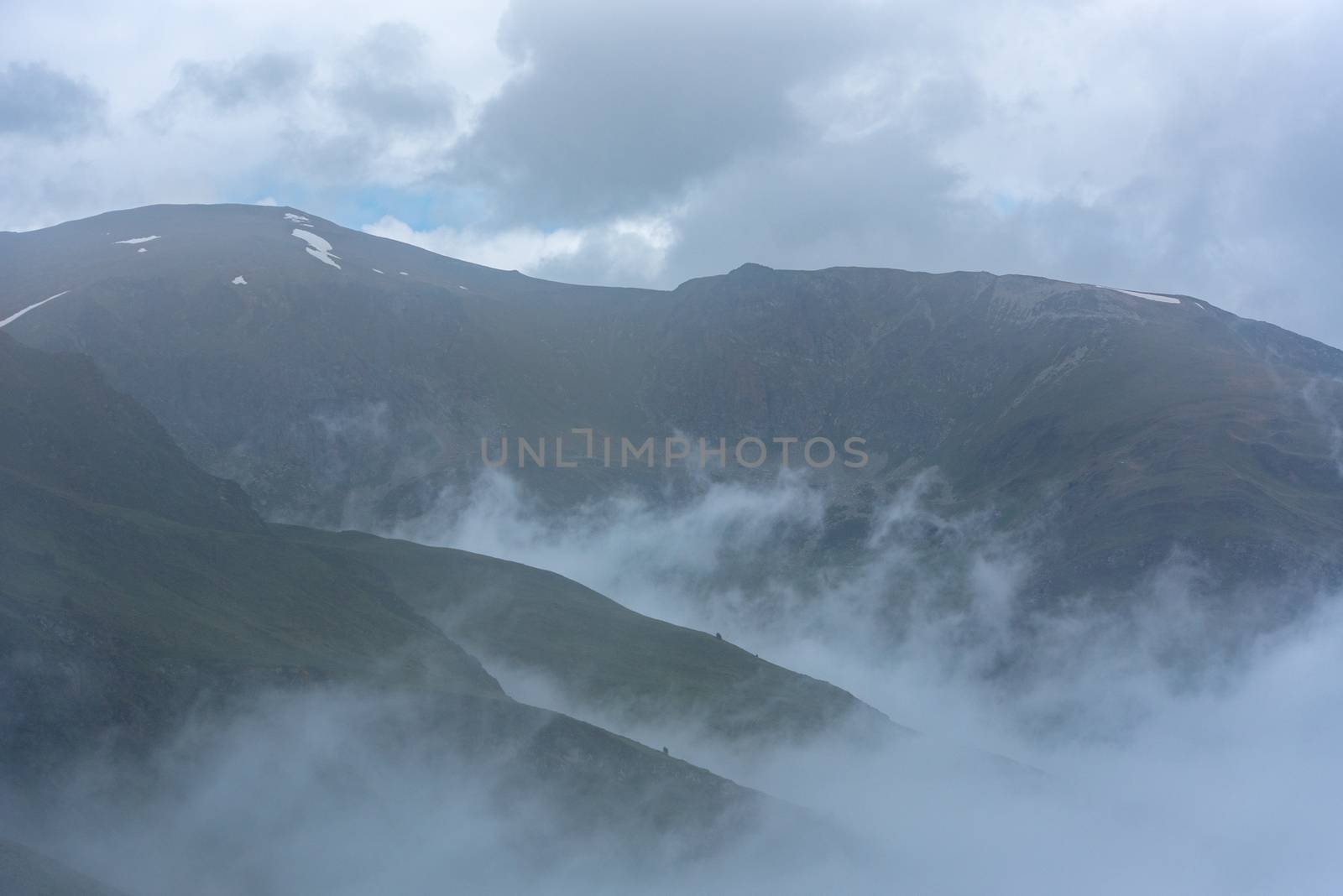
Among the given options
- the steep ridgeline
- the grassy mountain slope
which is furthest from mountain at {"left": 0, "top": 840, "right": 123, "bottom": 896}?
the grassy mountain slope

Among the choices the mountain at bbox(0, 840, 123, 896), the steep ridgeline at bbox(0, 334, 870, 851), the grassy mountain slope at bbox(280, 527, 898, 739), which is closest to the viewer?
the mountain at bbox(0, 840, 123, 896)

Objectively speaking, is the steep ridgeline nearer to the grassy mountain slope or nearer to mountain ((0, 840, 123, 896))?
the grassy mountain slope

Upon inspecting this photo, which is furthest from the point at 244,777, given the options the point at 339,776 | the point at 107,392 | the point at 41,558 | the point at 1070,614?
the point at 1070,614

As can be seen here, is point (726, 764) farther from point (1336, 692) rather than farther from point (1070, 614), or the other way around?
point (1336, 692)

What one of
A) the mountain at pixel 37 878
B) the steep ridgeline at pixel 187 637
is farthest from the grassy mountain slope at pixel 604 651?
the mountain at pixel 37 878

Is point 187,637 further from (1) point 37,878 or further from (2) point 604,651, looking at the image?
(2) point 604,651

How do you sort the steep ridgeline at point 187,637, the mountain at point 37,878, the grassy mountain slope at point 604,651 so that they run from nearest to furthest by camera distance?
the mountain at point 37,878, the steep ridgeline at point 187,637, the grassy mountain slope at point 604,651

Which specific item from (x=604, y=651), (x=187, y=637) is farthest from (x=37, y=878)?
(x=604, y=651)

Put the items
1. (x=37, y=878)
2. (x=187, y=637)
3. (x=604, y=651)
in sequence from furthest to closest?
1. (x=604, y=651)
2. (x=187, y=637)
3. (x=37, y=878)

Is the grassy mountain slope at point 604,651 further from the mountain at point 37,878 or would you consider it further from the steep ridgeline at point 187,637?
the mountain at point 37,878

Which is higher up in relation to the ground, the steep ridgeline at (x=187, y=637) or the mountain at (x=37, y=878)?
the steep ridgeline at (x=187, y=637)

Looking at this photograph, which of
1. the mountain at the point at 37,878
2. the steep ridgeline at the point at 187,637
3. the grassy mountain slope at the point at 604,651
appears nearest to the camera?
the mountain at the point at 37,878
